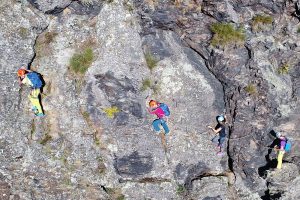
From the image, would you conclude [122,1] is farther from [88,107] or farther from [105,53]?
[88,107]

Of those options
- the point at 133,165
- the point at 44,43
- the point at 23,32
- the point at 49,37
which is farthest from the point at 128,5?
the point at 133,165

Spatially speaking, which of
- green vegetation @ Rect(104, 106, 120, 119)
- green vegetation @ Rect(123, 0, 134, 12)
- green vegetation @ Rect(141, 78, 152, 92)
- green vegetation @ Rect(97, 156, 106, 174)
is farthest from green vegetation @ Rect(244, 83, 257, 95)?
green vegetation @ Rect(97, 156, 106, 174)

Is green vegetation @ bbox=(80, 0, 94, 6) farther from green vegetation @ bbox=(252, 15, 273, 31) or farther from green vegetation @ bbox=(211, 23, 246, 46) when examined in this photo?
green vegetation @ bbox=(252, 15, 273, 31)

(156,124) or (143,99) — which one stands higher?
(143,99)

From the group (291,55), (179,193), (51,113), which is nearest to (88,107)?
(51,113)

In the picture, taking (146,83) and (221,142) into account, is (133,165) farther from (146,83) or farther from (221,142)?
(221,142)

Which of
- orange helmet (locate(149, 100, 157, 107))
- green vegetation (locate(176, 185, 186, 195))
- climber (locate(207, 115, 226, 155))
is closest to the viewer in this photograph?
orange helmet (locate(149, 100, 157, 107))
